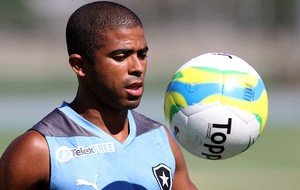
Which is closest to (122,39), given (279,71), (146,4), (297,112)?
(297,112)

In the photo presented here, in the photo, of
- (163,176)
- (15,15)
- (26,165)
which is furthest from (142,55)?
(15,15)

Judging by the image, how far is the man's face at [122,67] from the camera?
5.55 m

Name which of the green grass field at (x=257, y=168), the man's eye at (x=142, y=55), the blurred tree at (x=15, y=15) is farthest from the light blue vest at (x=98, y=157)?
the blurred tree at (x=15, y=15)

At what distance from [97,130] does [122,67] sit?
476 millimetres

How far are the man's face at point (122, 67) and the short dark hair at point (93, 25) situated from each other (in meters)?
0.04

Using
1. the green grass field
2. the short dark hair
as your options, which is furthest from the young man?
the green grass field

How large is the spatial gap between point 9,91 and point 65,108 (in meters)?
22.8

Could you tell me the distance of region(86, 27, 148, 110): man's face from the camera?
5555 mm

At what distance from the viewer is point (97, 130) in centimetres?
575

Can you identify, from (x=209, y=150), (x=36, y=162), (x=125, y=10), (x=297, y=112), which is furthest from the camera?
(x=297, y=112)

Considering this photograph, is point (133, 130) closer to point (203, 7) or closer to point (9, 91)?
point (9, 91)

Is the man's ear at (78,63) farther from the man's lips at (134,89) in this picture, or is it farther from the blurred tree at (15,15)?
the blurred tree at (15,15)

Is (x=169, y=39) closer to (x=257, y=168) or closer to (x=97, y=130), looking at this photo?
(x=257, y=168)

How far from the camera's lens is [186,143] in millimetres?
6199
